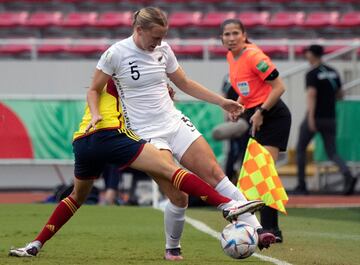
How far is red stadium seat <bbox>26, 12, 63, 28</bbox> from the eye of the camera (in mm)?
21969

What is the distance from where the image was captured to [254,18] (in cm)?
2208

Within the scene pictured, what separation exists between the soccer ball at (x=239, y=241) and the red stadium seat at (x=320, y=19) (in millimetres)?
15327

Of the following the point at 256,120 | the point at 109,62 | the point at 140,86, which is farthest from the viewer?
the point at 256,120

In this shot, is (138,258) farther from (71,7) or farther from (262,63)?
(71,7)

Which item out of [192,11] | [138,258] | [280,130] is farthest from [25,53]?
[138,258]

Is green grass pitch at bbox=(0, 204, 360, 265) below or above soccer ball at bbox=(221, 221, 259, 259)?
below

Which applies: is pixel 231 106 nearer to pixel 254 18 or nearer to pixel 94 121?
pixel 94 121

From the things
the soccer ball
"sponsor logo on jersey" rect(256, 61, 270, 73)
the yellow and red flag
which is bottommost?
the yellow and red flag

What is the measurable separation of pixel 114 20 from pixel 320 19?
4139 millimetres

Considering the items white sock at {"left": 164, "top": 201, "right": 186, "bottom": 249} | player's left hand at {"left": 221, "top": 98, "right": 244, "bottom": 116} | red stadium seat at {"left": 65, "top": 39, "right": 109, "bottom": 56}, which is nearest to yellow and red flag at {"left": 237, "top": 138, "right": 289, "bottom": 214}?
player's left hand at {"left": 221, "top": 98, "right": 244, "bottom": 116}

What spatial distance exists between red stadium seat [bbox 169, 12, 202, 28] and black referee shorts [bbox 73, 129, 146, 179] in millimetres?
14630

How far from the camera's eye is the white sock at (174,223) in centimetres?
772

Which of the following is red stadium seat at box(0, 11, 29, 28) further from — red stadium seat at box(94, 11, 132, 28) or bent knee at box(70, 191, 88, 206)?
bent knee at box(70, 191, 88, 206)

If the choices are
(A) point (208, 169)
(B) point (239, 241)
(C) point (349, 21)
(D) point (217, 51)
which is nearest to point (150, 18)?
(A) point (208, 169)
